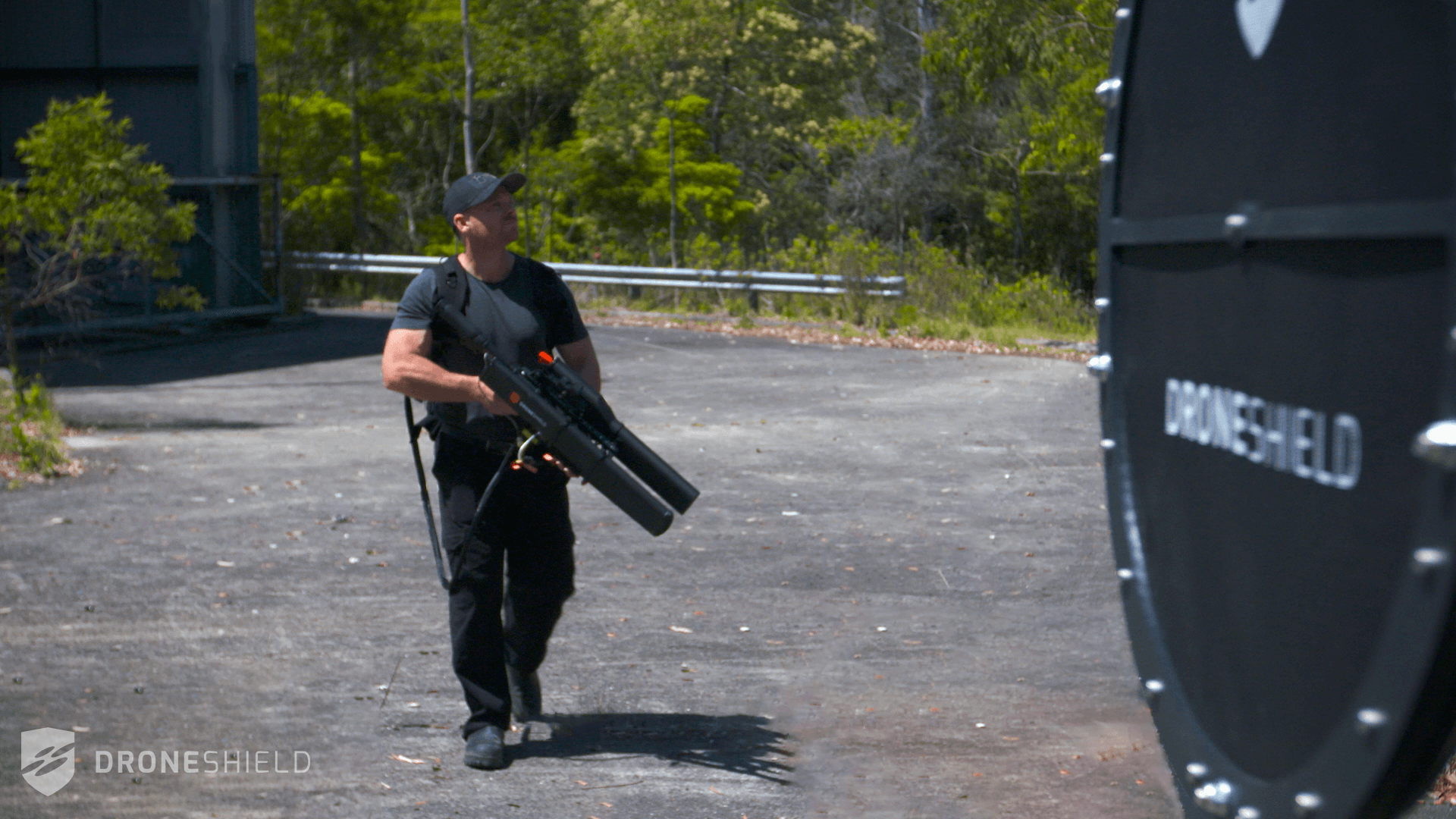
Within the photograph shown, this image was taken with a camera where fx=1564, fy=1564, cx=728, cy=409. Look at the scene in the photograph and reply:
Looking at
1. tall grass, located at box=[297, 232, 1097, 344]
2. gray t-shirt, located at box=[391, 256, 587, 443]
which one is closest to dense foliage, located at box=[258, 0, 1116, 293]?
tall grass, located at box=[297, 232, 1097, 344]

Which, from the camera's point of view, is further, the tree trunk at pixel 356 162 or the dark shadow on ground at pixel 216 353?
the tree trunk at pixel 356 162

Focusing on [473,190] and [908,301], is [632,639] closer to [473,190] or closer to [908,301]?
[473,190]

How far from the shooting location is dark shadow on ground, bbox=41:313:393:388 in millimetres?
19781

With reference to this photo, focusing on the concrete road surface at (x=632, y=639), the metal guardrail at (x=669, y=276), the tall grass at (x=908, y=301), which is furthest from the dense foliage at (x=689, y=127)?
the concrete road surface at (x=632, y=639)

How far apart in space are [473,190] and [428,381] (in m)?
0.72

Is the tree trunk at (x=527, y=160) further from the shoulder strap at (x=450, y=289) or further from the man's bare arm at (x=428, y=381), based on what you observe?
the man's bare arm at (x=428, y=381)

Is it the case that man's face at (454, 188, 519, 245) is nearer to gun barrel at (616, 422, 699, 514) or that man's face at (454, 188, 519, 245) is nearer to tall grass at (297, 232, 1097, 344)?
gun barrel at (616, 422, 699, 514)

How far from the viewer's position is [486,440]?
18.1 feet

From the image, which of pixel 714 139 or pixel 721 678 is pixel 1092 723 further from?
pixel 714 139

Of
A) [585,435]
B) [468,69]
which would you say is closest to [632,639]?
[585,435]

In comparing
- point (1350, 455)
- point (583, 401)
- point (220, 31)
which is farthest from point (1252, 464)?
point (220, 31)

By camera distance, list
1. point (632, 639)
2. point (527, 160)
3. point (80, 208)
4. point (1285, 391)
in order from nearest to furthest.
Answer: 1. point (1285, 391)
2. point (632, 639)
3. point (80, 208)
4. point (527, 160)

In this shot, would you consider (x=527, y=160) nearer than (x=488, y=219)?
No

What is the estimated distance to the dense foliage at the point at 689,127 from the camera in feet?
122
